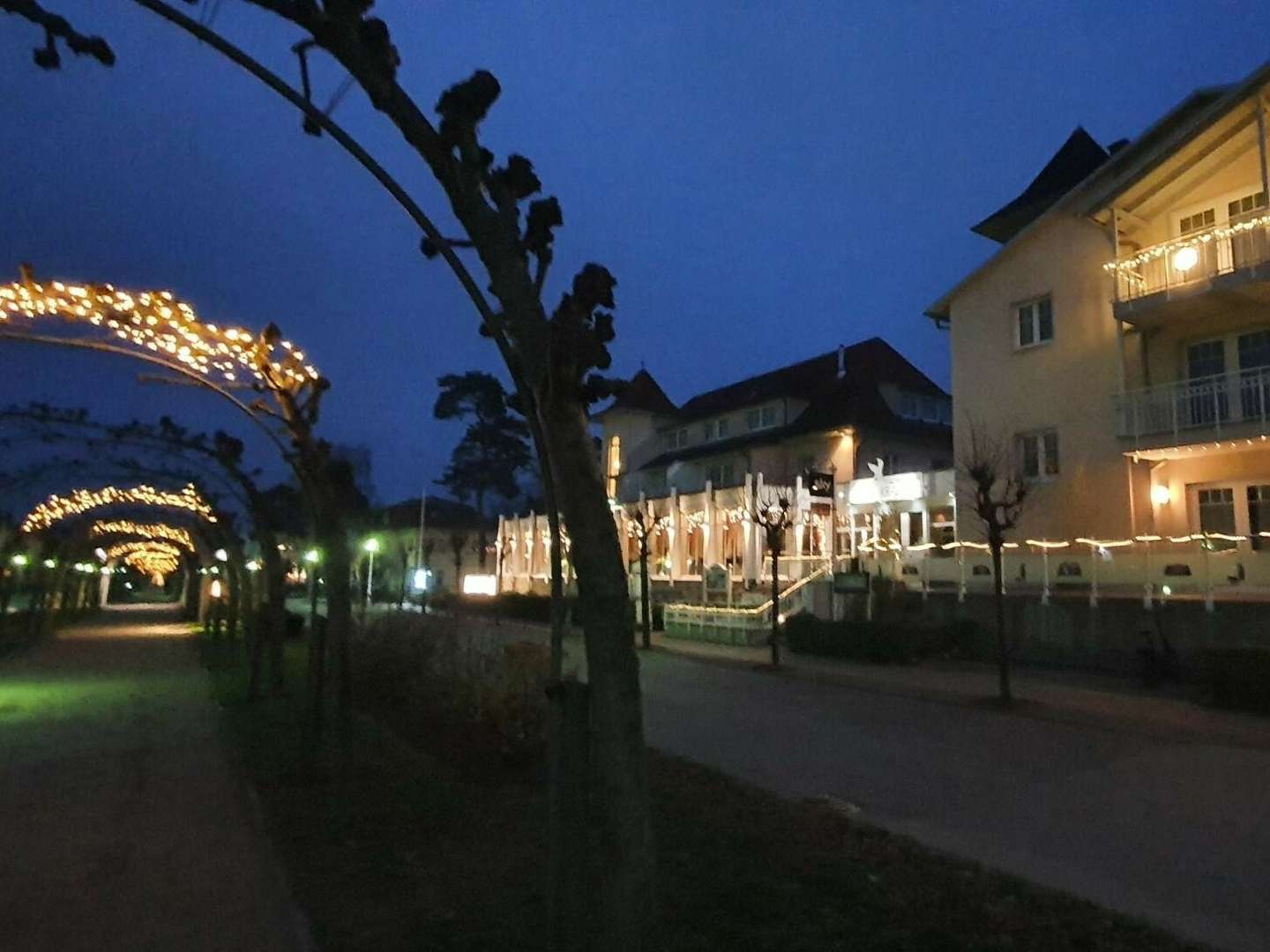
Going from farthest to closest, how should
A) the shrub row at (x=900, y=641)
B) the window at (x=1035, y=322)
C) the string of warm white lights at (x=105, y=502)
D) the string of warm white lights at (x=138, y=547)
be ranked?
the string of warm white lights at (x=138, y=547) → the string of warm white lights at (x=105, y=502) → the window at (x=1035, y=322) → the shrub row at (x=900, y=641)

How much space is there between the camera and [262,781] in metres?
9.33

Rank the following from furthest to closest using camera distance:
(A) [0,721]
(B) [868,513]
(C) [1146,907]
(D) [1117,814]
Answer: (B) [868,513], (A) [0,721], (D) [1117,814], (C) [1146,907]

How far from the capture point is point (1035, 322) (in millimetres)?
24250

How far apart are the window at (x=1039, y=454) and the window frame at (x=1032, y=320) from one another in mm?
2143

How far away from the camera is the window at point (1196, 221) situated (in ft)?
70.8

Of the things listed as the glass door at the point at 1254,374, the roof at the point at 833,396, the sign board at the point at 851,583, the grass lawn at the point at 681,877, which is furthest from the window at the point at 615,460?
the grass lawn at the point at 681,877

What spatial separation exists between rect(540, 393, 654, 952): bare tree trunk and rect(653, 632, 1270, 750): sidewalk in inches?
413

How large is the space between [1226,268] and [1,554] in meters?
31.4

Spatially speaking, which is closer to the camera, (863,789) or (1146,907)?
(1146,907)

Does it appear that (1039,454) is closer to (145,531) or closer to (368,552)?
(368,552)

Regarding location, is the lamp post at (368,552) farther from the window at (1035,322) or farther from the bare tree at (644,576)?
the window at (1035,322)

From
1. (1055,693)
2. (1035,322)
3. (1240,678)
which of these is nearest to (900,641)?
(1055,693)

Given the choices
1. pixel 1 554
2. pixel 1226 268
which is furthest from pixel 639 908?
pixel 1 554

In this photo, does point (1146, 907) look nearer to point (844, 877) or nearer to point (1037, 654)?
point (844, 877)
